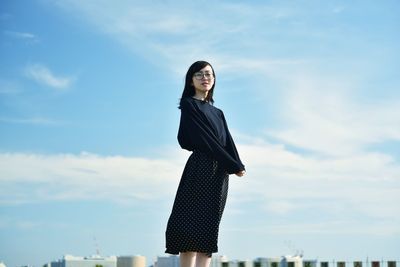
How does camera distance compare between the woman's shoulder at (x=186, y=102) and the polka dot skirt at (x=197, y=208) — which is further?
the woman's shoulder at (x=186, y=102)

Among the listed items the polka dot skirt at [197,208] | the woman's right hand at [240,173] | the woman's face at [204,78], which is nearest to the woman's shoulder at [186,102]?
the woman's face at [204,78]

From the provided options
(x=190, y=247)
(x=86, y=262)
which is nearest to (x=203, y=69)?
(x=190, y=247)

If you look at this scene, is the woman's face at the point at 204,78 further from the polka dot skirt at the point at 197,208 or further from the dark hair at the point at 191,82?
the polka dot skirt at the point at 197,208

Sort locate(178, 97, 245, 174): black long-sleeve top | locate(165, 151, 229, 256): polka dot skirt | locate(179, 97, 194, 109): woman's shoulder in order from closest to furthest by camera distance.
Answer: locate(165, 151, 229, 256): polka dot skirt < locate(178, 97, 245, 174): black long-sleeve top < locate(179, 97, 194, 109): woman's shoulder

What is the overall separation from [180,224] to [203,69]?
1251mm

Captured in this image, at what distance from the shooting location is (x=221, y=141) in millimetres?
5176

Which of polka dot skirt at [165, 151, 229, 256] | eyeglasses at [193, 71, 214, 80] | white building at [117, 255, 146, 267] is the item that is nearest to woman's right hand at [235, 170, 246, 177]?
polka dot skirt at [165, 151, 229, 256]

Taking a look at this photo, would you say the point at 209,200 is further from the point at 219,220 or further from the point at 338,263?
the point at 338,263

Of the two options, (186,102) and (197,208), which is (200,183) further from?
(186,102)

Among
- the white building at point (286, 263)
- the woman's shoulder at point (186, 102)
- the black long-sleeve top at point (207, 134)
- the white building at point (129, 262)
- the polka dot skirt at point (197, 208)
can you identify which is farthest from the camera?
the white building at point (129, 262)

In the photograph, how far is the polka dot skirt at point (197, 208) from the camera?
4879 mm

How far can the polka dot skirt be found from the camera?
4.88 metres

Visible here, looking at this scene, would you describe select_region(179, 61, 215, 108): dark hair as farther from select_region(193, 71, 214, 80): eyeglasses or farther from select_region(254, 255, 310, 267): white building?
select_region(254, 255, 310, 267): white building

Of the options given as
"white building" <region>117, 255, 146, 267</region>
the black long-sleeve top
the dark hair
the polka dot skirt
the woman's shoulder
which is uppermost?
the dark hair
